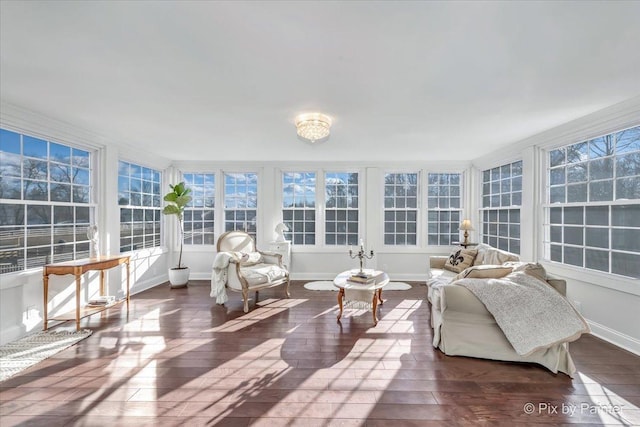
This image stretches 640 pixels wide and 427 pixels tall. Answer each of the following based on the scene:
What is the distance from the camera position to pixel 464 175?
19.1 ft

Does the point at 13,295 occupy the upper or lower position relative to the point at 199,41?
lower

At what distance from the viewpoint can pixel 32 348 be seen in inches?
110

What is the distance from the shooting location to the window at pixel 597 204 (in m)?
2.95

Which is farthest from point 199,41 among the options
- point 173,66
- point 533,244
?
point 533,244

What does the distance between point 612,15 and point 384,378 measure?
284cm

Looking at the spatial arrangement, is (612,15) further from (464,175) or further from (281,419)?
(464,175)

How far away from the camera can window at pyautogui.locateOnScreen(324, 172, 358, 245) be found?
5.98m

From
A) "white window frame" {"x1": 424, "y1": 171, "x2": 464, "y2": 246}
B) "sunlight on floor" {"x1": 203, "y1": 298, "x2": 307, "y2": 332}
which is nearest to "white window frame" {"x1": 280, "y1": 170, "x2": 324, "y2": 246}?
"sunlight on floor" {"x1": 203, "y1": 298, "x2": 307, "y2": 332}

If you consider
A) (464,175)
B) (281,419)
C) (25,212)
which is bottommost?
(281,419)

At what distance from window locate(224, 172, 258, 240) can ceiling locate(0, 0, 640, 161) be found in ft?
8.13

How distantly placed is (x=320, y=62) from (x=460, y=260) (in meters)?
3.58

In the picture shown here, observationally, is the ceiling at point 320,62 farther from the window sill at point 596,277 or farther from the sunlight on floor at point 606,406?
the sunlight on floor at point 606,406

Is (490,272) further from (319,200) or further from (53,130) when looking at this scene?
(53,130)

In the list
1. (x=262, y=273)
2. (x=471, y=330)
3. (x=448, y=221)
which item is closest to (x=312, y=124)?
(x=262, y=273)
